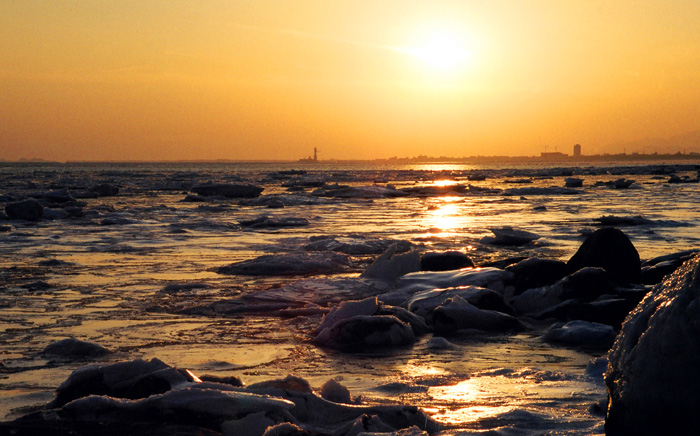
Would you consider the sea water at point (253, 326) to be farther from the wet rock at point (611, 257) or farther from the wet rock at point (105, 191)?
the wet rock at point (105, 191)

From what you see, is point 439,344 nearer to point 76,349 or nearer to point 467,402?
point 467,402

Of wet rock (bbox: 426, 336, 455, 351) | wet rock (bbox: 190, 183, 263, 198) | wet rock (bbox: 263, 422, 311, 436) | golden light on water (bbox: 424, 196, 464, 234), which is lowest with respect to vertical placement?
wet rock (bbox: 426, 336, 455, 351)

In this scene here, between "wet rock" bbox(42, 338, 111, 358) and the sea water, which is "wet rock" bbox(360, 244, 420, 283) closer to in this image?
the sea water

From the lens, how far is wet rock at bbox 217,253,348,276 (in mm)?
8906

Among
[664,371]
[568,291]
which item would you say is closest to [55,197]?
[568,291]

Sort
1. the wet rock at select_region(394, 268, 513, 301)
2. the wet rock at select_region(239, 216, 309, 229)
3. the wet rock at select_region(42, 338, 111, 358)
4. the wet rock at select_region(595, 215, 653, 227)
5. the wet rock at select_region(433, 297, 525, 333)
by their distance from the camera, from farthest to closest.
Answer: the wet rock at select_region(239, 216, 309, 229) < the wet rock at select_region(595, 215, 653, 227) < the wet rock at select_region(394, 268, 513, 301) < the wet rock at select_region(433, 297, 525, 333) < the wet rock at select_region(42, 338, 111, 358)

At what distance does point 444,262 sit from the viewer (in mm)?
8547

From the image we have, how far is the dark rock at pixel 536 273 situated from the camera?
23.6ft

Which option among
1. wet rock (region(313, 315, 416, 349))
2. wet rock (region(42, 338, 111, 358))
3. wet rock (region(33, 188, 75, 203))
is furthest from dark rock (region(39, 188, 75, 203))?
wet rock (region(313, 315, 416, 349))

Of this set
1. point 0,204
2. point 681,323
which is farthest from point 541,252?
point 0,204

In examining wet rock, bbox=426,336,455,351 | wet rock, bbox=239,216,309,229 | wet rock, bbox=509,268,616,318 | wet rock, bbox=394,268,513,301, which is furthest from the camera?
wet rock, bbox=239,216,309,229

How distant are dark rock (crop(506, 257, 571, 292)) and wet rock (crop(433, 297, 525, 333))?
1.21 meters

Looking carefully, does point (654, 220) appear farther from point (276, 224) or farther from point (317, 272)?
point (317, 272)

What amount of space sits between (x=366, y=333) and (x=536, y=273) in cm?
258
